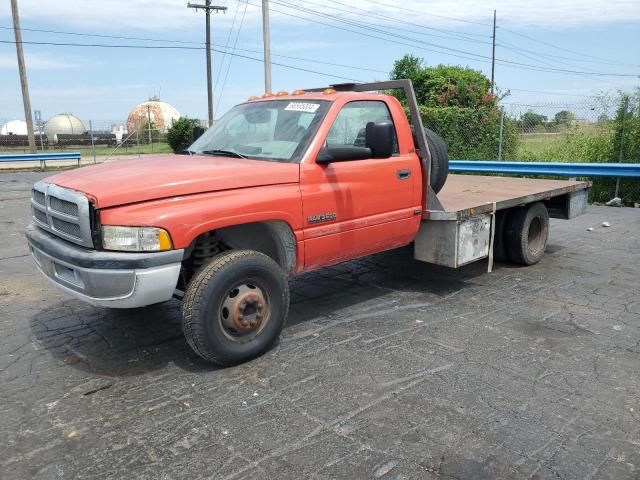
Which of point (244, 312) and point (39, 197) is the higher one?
point (39, 197)

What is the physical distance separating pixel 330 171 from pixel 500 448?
8.27 feet

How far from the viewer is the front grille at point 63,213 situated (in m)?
3.63

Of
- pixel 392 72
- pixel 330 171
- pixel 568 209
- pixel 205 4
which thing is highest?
pixel 205 4

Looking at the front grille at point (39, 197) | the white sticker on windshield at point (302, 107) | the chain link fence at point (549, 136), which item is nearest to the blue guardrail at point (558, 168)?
the chain link fence at point (549, 136)

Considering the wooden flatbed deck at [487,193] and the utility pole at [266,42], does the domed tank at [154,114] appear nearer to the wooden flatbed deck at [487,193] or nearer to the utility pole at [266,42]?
the utility pole at [266,42]

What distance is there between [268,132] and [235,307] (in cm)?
173

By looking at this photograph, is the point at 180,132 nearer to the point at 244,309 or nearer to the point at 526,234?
the point at 526,234

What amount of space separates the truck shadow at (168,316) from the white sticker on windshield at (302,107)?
189 cm

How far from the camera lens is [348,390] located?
372 centimetres

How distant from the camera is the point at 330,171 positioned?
15.3 feet

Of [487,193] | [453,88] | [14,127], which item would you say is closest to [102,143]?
[14,127]

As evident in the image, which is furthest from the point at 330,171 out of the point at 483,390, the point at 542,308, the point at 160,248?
the point at 542,308

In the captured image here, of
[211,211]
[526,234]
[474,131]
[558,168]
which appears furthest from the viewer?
[474,131]

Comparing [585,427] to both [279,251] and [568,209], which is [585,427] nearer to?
[279,251]
